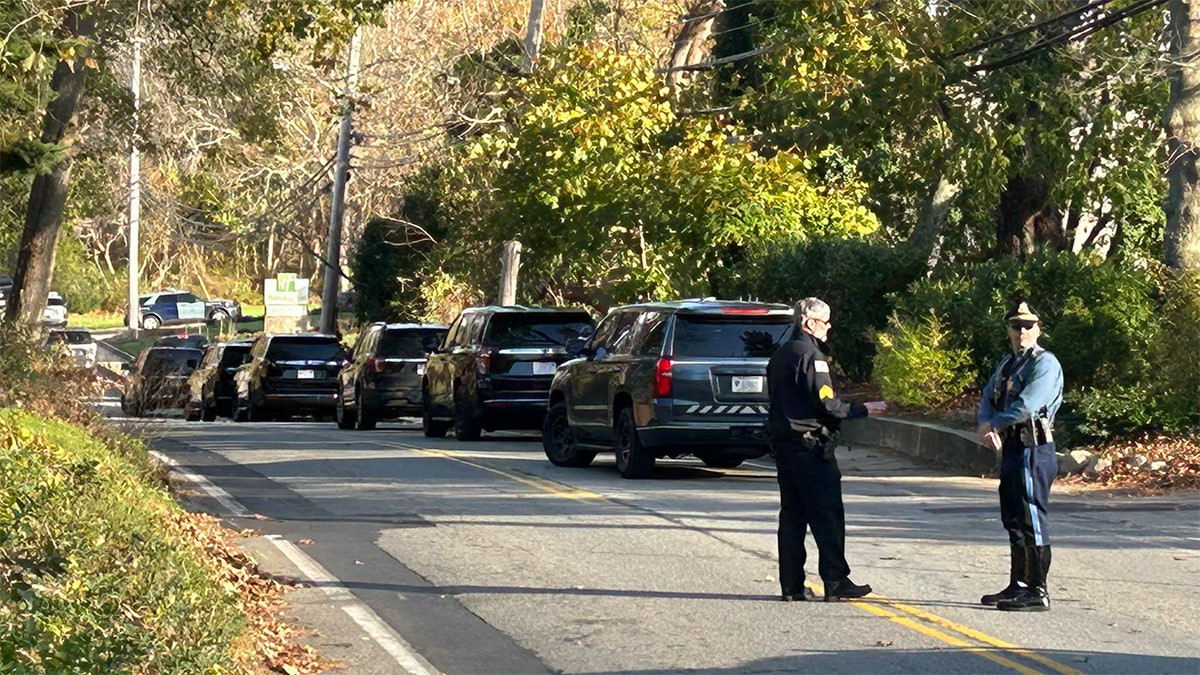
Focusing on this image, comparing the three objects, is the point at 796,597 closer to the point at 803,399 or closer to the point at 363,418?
the point at 803,399

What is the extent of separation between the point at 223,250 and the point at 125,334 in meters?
11.0

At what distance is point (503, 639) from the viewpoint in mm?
9938

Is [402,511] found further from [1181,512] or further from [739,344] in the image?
[1181,512]

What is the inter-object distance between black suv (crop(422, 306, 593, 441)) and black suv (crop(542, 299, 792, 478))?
18.0 ft

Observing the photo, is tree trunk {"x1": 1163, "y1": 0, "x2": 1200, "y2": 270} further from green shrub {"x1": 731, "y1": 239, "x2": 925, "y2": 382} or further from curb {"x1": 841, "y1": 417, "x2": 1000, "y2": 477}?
green shrub {"x1": 731, "y1": 239, "x2": 925, "y2": 382}

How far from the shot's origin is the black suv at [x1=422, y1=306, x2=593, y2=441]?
2416cm

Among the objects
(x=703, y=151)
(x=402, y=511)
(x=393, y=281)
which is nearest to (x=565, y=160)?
(x=703, y=151)

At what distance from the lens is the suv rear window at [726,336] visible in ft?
58.9

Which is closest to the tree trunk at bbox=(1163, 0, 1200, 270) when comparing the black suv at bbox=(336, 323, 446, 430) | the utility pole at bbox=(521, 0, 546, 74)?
the black suv at bbox=(336, 323, 446, 430)

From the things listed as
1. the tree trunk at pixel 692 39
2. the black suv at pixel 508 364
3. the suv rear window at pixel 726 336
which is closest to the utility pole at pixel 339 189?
the tree trunk at pixel 692 39

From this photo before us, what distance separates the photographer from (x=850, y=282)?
2564 cm

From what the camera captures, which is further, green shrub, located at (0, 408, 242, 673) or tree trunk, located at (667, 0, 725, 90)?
tree trunk, located at (667, 0, 725, 90)

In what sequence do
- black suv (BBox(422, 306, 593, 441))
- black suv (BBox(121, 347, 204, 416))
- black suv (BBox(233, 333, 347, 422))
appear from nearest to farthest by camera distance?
black suv (BBox(422, 306, 593, 441)), black suv (BBox(121, 347, 204, 416)), black suv (BBox(233, 333, 347, 422))

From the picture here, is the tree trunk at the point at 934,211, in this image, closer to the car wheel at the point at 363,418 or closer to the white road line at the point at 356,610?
the car wheel at the point at 363,418
